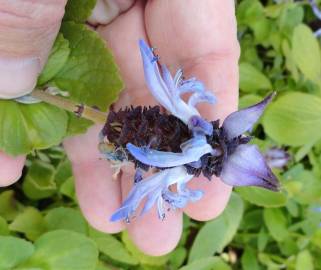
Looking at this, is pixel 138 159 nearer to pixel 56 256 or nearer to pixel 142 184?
pixel 142 184

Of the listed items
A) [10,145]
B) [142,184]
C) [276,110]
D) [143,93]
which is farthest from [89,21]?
[142,184]

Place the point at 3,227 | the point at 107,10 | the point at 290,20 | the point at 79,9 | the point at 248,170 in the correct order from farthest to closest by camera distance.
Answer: the point at 290,20, the point at 107,10, the point at 3,227, the point at 79,9, the point at 248,170

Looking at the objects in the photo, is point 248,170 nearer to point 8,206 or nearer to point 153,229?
point 153,229

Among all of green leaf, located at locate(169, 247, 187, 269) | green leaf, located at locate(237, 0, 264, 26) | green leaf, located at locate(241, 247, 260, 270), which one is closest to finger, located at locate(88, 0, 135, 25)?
green leaf, located at locate(237, 0, 264, 26)

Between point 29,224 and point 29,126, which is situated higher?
point 29,126

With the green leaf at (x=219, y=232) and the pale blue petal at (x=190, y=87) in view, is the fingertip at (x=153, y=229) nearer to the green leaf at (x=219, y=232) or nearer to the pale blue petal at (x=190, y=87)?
the green leaf at (x=219, y=232)

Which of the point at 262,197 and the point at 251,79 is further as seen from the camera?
the point at 251,79

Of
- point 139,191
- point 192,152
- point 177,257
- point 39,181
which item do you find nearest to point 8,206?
point 39,181
